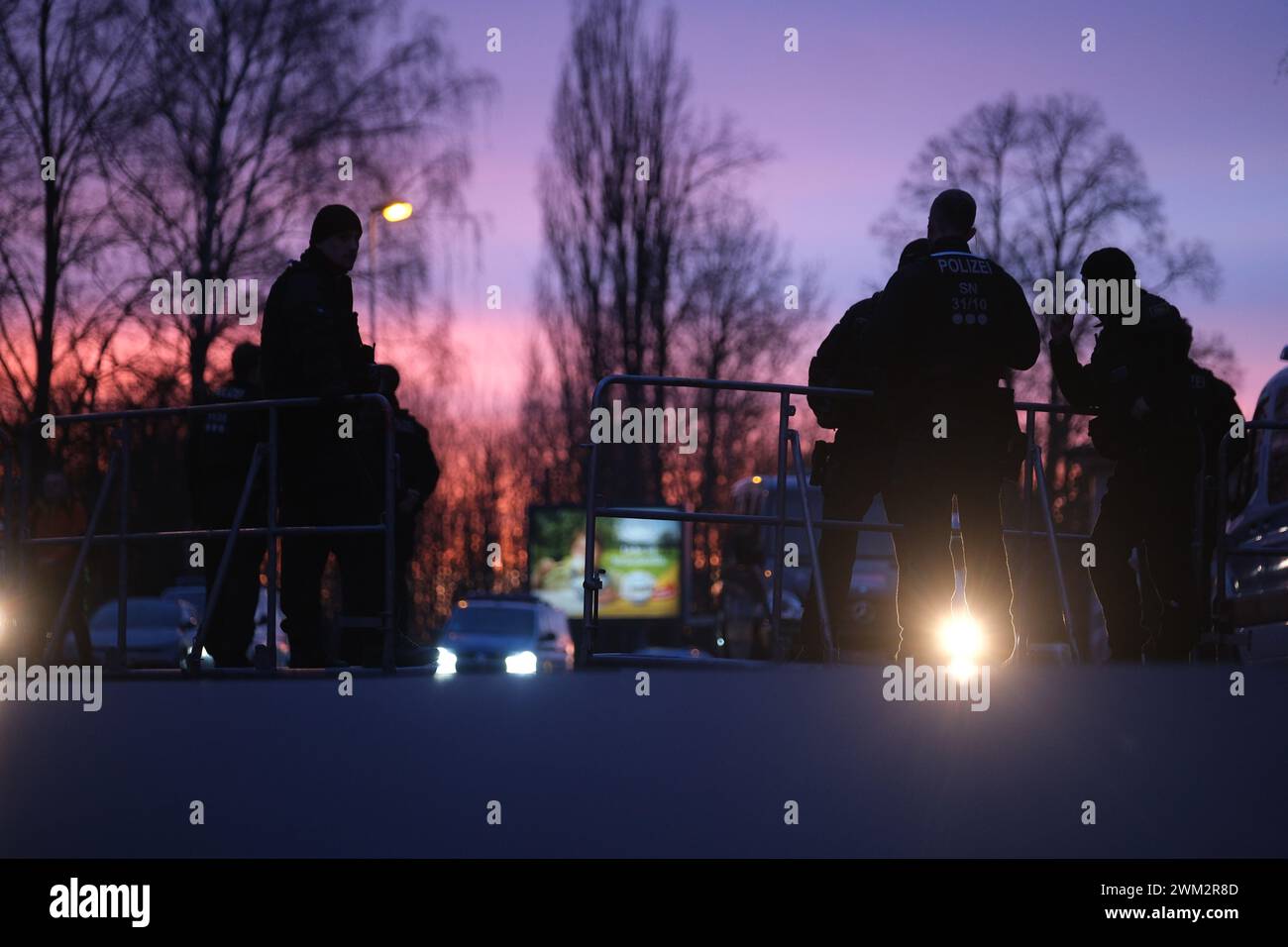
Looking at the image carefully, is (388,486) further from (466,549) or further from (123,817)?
(466,549)

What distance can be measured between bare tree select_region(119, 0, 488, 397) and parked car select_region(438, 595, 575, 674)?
5269 mm

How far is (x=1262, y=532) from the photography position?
10766 millimetres

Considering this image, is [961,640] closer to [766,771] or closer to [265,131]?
[766,771]

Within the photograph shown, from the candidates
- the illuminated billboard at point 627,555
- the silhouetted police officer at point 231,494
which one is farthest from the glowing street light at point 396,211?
the silhouetted police officer at point 231,494

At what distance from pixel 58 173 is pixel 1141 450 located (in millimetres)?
22811

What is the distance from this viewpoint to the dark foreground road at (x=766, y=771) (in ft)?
19.1

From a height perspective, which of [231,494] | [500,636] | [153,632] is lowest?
[500,636]

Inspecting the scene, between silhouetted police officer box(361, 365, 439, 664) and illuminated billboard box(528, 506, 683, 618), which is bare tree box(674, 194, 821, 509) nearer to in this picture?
illuminated billboard box(528, 506, 683, 618)

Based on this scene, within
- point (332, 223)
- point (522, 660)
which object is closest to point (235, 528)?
point (332, 223)

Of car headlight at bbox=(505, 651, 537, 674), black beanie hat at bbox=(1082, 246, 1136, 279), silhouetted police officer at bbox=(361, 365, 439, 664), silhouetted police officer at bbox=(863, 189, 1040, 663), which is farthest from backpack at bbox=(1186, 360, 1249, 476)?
car headlight at bbox=(505, 651, 537, 674)

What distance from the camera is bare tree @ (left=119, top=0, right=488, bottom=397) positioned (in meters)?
28.4

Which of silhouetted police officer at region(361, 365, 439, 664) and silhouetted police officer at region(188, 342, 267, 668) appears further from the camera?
silhouetted police officer at region(188, 342, 267, 668)

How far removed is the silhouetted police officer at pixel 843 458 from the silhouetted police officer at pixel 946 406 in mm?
404

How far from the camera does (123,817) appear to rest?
6207 mm
